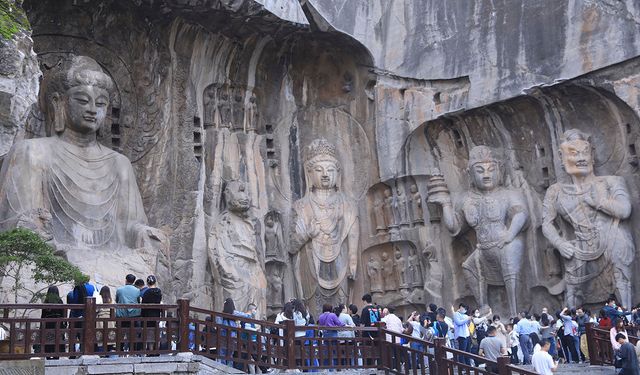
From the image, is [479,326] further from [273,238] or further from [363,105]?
[363,105]

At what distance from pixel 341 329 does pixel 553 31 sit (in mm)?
7837

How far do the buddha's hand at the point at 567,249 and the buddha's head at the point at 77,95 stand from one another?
804cm

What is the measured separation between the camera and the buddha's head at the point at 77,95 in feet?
67.2

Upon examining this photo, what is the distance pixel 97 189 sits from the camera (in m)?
20.6

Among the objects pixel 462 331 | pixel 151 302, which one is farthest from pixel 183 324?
pixel 462 331

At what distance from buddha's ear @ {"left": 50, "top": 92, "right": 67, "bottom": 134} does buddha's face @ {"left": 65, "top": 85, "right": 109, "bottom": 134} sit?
0.42 feet

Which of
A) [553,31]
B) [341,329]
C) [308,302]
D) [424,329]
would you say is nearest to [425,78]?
[553,31]

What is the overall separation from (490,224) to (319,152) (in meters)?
3.46

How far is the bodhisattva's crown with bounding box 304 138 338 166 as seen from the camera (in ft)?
74.2

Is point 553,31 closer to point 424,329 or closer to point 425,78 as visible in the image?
point 425,78

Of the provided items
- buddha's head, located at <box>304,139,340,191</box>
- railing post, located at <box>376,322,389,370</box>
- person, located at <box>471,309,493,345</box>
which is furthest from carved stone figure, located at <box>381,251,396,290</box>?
railing post, located at <box>376,322,389,370</box>

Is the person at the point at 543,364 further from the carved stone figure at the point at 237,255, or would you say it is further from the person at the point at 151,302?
the carved stone figure at the point at 237,255

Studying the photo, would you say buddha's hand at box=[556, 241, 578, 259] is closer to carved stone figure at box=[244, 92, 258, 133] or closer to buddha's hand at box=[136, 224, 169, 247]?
carved stone figure at box=[244, 92, 258, 133]

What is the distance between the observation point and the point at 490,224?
70.4 feet
